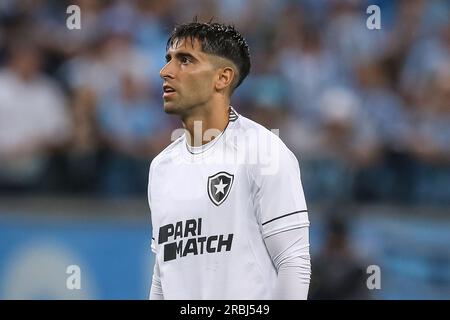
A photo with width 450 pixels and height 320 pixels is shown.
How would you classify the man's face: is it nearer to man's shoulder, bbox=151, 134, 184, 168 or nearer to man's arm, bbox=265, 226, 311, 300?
man's shoulder, bbox=151, 134, 184, 168

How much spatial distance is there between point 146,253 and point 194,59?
10.2 ft

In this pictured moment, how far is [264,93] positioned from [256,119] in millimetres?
335

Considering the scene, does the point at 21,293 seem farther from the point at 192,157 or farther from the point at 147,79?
the point at 192,157

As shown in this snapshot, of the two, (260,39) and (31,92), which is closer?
(31,92)

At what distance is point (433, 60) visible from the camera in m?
A: 8.14

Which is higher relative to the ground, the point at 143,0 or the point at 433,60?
the point at 143,0

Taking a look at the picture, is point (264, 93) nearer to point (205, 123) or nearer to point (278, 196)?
point (205, 123)

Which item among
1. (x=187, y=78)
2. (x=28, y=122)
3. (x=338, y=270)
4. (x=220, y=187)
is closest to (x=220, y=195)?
(x=220, y=187)

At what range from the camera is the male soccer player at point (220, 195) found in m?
3.77

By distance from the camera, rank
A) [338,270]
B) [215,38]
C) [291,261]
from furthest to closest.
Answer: [338,270], [215,38], [291,261]

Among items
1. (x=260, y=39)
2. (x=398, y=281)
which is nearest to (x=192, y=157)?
(x=398, y=281)

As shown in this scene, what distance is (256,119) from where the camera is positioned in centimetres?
741

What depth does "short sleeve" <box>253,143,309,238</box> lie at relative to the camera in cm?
376

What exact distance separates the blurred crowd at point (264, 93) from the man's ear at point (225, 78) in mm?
3048
